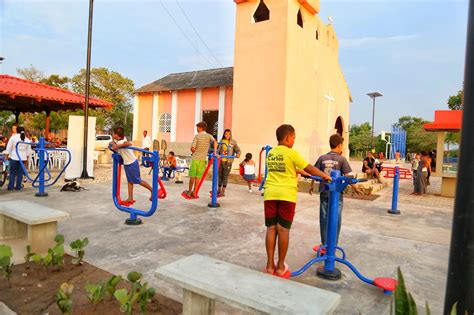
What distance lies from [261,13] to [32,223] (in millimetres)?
11238

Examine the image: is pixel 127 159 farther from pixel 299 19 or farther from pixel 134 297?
pixel 299 19

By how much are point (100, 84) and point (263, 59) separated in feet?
82.4

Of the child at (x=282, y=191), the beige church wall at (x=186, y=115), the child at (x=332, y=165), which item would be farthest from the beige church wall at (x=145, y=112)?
the child at (x=282, y=191)

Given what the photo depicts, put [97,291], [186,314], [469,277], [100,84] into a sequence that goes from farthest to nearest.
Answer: [100,84] → [97,291] → [186,314] → [469,277]

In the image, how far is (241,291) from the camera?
2.05 m

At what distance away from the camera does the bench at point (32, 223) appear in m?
3.61

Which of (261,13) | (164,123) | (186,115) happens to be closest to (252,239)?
(261,13)

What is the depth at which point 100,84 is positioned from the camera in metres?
32.2

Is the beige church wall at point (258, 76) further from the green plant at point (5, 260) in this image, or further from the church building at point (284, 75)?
the green plant at point (5, 260)

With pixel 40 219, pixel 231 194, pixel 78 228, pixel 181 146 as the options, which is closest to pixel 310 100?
pixel 231 194

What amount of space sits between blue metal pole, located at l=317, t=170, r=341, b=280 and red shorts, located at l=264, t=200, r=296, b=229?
39 cm

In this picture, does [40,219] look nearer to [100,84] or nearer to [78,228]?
[78,228]

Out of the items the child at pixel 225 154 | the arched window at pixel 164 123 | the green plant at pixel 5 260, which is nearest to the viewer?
the green plant at pixel 5 260

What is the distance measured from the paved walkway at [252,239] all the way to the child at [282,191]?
418 millimetres
